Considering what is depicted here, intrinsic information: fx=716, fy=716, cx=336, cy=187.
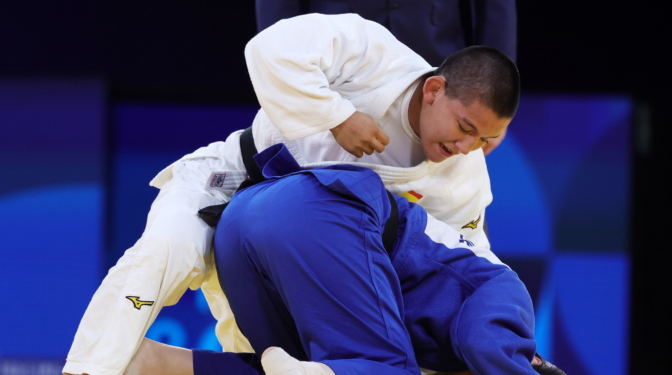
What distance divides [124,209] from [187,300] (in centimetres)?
48

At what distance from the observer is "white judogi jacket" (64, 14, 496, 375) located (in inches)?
58.4

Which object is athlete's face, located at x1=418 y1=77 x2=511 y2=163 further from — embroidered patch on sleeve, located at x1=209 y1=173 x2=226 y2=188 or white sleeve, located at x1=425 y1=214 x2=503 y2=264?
embroidered patch on sleeve, located at x1=209 y1=173 x2=226 y2=188

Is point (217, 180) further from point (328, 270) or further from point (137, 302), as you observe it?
point (328, 270)

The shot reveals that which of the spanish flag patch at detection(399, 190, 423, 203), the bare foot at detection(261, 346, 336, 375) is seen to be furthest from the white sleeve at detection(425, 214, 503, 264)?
the bare foot at detection(261, 346, 336, 375)

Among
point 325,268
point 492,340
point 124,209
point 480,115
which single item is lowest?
point 124,209

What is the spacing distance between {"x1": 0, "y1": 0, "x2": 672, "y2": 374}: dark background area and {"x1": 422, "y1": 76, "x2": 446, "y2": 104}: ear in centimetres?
150

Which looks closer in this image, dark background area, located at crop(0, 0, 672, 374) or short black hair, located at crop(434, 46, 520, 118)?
short black hair, located at crop(434, 46, 520, 118)

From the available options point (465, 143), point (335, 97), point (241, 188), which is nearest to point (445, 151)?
point (465, 143)

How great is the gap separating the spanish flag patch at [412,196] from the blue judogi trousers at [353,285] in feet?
0.50

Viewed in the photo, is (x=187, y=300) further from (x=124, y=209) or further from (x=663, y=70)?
(x=663, y=70)

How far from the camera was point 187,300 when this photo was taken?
309 centimetres

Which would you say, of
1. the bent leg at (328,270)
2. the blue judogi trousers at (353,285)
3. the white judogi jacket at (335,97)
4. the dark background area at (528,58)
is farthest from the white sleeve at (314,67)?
the dark background area at (528,58)

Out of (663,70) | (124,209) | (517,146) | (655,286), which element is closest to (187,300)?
(124,209)

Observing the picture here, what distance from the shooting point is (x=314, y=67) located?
1.64m
